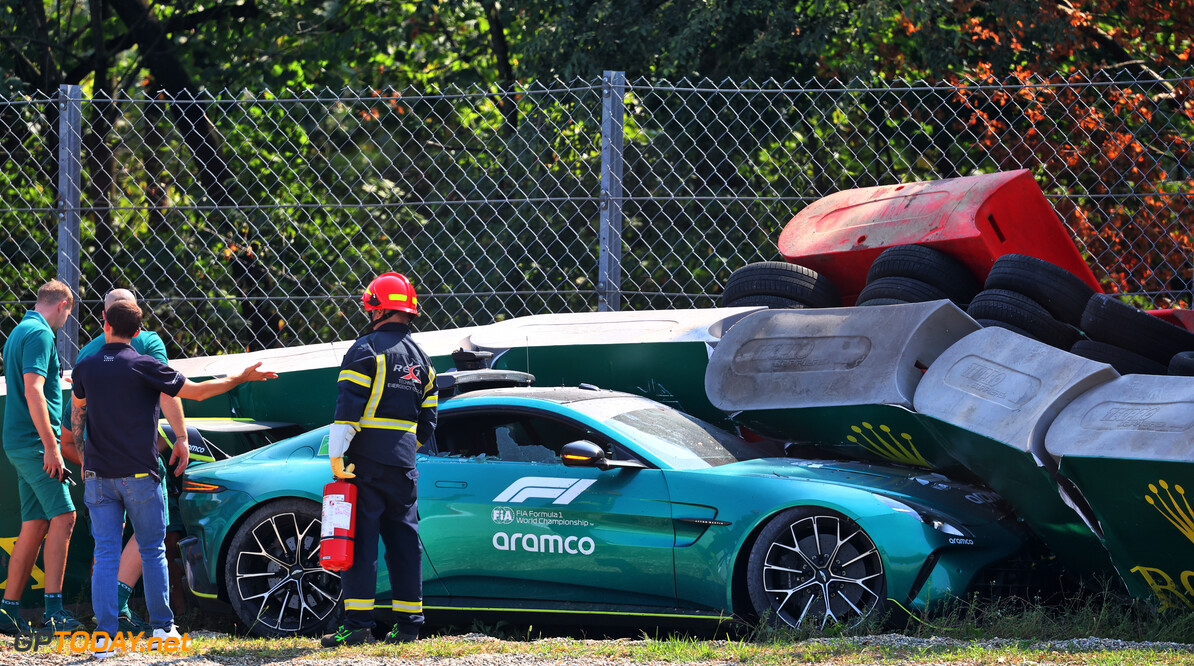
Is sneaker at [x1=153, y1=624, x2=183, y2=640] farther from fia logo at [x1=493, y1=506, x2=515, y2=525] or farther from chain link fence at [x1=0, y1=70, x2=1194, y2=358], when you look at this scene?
chain link fence at [x1=0, y1=70, x2=1194, y2=358]

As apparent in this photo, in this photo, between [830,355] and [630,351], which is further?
Answer: [630,351]

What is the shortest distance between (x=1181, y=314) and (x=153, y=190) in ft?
28.0

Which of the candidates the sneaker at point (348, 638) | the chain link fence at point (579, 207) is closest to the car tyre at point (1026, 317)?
the chain link fence at point (579, 207)

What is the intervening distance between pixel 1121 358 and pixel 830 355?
159cm

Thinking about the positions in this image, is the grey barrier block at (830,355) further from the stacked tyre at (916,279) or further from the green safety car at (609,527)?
the stacked tyre at (916,279)

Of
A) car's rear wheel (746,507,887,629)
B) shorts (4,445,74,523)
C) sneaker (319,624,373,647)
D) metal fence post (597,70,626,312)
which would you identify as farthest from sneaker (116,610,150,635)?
metal fence post (597,70,626,312)

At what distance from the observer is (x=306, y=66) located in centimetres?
1466

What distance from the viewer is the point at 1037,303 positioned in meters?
7.25

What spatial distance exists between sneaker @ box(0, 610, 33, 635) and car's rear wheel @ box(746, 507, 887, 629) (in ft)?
12.0

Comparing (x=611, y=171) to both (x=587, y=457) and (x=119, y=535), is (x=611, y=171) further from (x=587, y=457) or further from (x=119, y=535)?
(x=119, y=535)

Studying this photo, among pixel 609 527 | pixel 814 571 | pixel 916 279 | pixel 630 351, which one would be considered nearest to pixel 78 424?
pixel 609 527

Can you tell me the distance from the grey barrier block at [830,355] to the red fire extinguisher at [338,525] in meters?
2.24

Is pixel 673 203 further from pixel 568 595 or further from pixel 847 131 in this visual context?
pixel 568 595

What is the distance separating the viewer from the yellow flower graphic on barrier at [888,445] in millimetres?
6785
